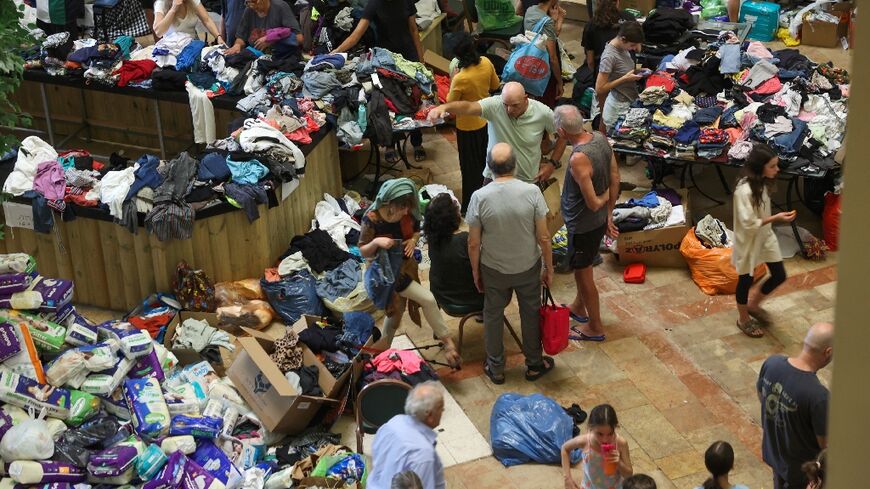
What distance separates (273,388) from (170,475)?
91 cm

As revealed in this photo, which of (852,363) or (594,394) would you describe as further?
(594,394)

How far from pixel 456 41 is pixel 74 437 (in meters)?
4.40

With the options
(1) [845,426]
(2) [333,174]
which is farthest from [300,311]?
(1) [845,426]

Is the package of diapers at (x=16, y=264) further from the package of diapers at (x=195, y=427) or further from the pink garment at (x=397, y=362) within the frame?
the pink garment at (x=397, y=362)

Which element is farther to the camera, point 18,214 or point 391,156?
point 391,156

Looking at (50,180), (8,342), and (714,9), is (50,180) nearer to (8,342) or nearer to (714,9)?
(8,342)

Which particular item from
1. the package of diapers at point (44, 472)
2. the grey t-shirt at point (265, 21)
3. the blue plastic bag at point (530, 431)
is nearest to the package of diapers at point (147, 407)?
the package of diapers at point (44, 472)

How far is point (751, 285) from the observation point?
8664mm

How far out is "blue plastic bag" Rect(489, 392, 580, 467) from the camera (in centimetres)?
734

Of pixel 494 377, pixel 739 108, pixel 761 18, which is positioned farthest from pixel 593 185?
pixel 761 18

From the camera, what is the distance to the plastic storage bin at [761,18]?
13.7 m

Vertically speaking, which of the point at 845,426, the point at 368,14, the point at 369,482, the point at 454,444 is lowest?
the point at 454,444

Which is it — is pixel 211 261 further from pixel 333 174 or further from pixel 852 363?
pixel 852 363

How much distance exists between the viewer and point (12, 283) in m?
7.70
